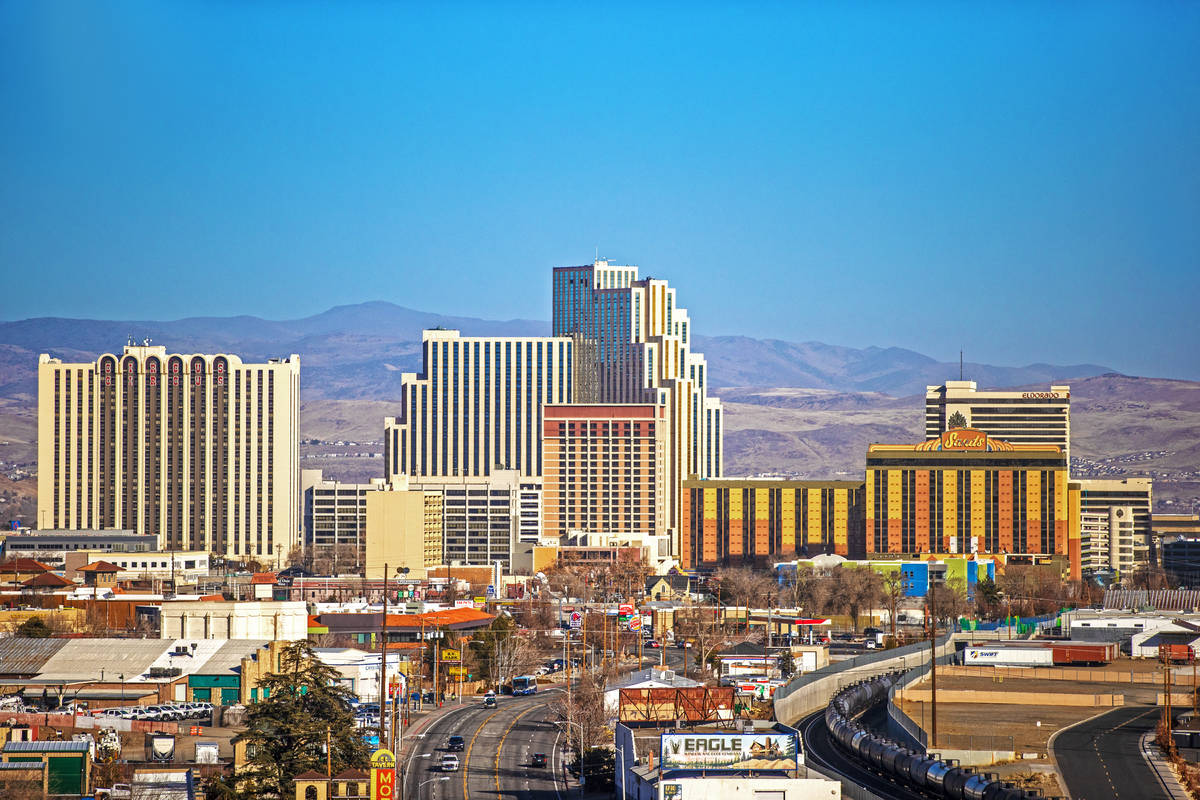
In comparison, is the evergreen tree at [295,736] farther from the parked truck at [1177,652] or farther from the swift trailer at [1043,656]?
the parked truck at [1177,652]

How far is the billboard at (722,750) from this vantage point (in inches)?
2267

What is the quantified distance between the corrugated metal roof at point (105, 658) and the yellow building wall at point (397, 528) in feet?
300

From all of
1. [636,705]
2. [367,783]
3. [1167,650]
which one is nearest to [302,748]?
[367,783]

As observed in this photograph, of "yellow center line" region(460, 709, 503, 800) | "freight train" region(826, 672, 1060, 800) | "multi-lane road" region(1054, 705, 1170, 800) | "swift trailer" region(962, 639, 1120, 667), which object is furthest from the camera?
"swift trailer" region(962, 639, 1120, 667)

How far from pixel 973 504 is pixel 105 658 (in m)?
119

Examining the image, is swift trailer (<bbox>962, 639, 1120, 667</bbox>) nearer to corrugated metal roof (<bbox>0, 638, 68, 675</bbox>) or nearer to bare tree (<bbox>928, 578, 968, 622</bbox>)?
bare tree (<bbox>928, 578, 968, 622</bbox>)

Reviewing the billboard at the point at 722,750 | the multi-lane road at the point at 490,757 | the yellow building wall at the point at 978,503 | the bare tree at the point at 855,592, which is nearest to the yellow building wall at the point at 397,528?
the bare tree at the point at 855,592

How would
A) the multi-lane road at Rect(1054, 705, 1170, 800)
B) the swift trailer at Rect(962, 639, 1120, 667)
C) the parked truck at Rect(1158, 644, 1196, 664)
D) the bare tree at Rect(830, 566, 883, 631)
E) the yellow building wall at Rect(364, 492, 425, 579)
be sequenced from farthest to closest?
1. the yellow building wall at Rect(364, 492, 425, 579)
2. the bare tree at Rect(830, 566, 883, 631)
3. the parked truck at Rect(1158, 644, 1196, 664)
4. the swift trailer at Rect(962, 639, 1120, 667)
5. the multi-lane road at Rect(1054, 705, 1170, 800)

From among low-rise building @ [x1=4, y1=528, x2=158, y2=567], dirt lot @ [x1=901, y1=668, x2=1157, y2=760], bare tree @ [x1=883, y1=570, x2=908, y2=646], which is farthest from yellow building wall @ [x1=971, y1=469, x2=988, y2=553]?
dirt lot @ [x1=901, y1=668, x2=1157, y2=760]

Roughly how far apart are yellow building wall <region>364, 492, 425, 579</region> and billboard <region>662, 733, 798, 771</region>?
12764 centimetres

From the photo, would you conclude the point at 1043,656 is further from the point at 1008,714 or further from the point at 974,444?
the point at 974,444

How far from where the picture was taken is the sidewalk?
6238 centimetres

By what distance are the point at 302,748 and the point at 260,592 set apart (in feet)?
231

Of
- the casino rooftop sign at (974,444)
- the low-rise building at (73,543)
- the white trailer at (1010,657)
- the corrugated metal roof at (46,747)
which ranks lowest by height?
the white trailer at (1010,657)
